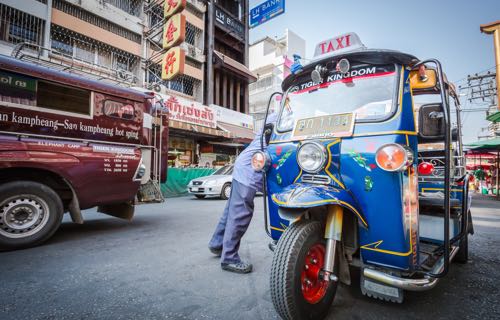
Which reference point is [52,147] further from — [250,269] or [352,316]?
[352,316]

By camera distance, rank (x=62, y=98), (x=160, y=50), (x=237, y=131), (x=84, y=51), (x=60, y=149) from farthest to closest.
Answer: (x=237, y=131)
(x=160, y=50)
(x=84, y=51)
(x=62, y=98)
(x=60, y=149)

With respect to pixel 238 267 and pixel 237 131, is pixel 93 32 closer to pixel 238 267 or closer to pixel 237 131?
pixel 237 131

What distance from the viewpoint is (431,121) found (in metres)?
2.51

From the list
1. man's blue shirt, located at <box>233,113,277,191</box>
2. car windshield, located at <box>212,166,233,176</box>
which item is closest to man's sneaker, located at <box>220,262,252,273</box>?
man's blue shirt, located at <box>233,113,277,191</box>

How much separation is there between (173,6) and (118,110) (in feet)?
35.7

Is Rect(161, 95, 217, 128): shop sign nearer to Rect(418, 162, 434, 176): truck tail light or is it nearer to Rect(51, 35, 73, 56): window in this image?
Rect(51, 35, 73, 56): window

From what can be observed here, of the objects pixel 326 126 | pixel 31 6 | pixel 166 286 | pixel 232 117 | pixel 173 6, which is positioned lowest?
pixel 166 286

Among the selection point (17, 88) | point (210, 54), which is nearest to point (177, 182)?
point (17, 88)

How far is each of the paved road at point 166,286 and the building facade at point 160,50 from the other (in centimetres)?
442

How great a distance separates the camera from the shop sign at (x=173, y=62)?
12.6m

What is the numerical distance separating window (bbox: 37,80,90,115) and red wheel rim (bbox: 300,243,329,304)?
430cm

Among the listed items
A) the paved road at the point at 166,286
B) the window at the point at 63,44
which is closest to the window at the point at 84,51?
the window at the point at 63,44

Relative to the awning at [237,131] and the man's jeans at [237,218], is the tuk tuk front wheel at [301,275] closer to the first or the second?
the man's jeans at [237,218]

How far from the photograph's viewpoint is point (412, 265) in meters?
1.85
